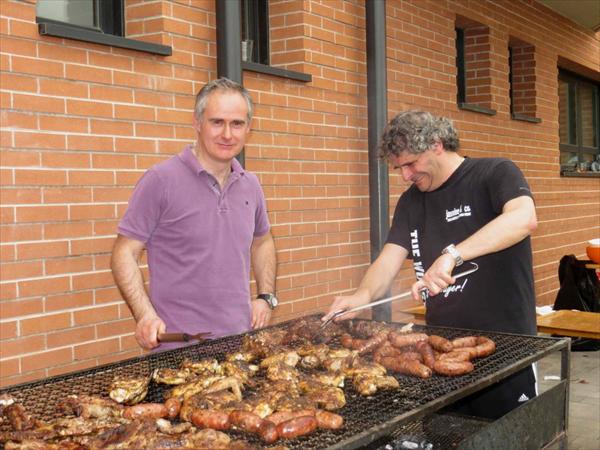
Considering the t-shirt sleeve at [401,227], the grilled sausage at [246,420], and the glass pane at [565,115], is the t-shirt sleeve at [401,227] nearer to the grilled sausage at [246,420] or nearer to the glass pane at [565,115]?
the grilled sausage at [246,420]

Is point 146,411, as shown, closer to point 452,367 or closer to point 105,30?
point 452,367

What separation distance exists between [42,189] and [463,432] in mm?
2640

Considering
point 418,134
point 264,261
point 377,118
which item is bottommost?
point 264,261

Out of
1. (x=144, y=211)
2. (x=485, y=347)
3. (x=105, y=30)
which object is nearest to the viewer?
(x=485, y=347)

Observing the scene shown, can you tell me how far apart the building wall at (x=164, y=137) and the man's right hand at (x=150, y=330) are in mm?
1048

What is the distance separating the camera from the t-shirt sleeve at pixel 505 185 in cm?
384

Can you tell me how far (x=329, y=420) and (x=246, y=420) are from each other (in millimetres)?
280

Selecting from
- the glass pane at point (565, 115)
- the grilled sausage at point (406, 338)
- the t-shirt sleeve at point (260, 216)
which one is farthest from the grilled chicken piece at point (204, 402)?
the glass pane at point (565, 115)

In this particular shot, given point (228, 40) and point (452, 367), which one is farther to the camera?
point (228, 40)

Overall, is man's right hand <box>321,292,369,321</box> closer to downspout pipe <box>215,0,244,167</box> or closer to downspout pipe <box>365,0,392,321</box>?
downspout pipe <box>215,0,244,167</box>

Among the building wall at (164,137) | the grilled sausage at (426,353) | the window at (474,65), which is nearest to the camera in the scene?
the grilled sausage at (426,353)

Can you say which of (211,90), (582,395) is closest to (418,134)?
(211,90)

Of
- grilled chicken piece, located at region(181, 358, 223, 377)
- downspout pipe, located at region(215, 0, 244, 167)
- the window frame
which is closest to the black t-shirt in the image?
grilled chicken piece, located at region(181, 358, 223, 377)

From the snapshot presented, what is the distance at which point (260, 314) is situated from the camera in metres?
4.38
